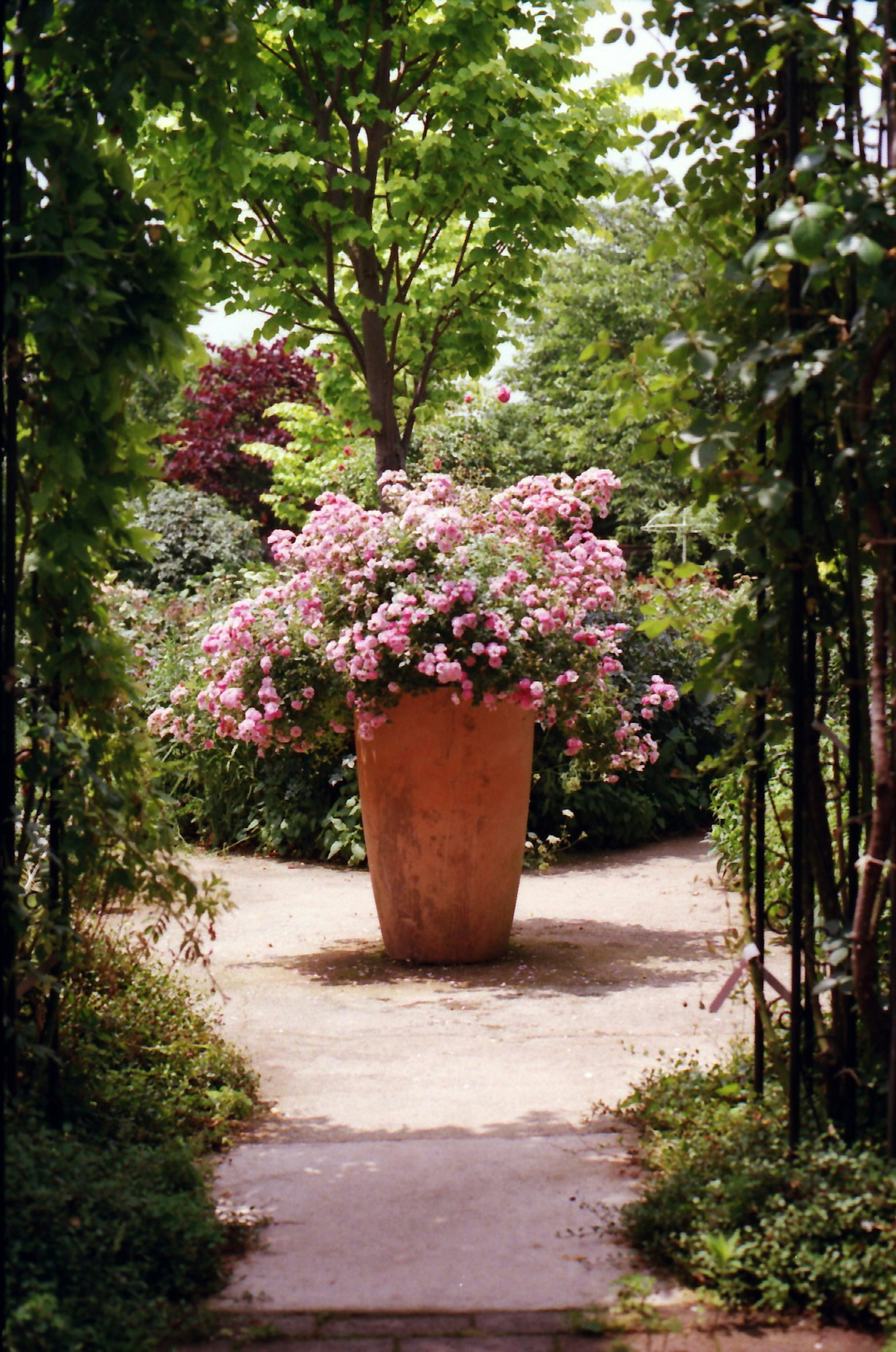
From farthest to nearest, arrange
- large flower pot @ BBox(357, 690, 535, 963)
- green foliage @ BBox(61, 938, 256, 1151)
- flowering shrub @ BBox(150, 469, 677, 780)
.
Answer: large flower pot @ BBox(357, 690, 535, 963) < flowering shrub @ BBox(150, 469, 677, 780) < green foliage @ BBox(61, 938, 256, 1151)

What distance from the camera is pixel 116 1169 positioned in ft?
8.96

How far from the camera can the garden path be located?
99.6 inches

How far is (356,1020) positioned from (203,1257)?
217cm

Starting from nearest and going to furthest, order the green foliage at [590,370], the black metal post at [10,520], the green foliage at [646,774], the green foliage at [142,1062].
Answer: the black metal post at [10,520] < the green foliage at [142,1062] < the green foliage at [646,774] < the green foliage at [590,370]

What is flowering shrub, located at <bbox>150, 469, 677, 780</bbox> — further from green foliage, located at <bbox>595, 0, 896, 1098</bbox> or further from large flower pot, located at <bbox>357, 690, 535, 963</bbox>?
green foliage, located at <bbox>595, 0, 896, 1098</bbox>

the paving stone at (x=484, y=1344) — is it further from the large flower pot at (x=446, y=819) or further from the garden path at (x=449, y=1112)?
the large flower pot at (x=446, y=819)

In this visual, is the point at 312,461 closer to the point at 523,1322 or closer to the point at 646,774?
the point at 646,774

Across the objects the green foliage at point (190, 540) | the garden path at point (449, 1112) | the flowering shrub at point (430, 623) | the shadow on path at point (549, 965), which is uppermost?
the green foliage at point (190, 540)

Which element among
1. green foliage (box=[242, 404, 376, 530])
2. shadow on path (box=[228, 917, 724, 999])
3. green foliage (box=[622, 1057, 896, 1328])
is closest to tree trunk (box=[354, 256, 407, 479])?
green foliage (box=[242, 404, 376, 530])

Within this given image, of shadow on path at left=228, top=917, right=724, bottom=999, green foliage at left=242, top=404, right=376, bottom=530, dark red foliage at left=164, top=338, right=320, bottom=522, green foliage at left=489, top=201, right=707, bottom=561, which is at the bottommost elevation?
shadow on path at left=228, top=917, right=724, bottom=999

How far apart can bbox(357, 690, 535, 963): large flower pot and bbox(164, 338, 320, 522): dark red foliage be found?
44.5 feet

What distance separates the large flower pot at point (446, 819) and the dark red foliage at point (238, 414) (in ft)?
44.5

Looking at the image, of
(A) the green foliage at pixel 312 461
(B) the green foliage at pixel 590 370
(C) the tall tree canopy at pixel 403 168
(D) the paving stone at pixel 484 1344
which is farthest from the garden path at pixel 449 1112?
(B) the green foliage at pixel 590 370

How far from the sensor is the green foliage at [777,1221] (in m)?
2.42
